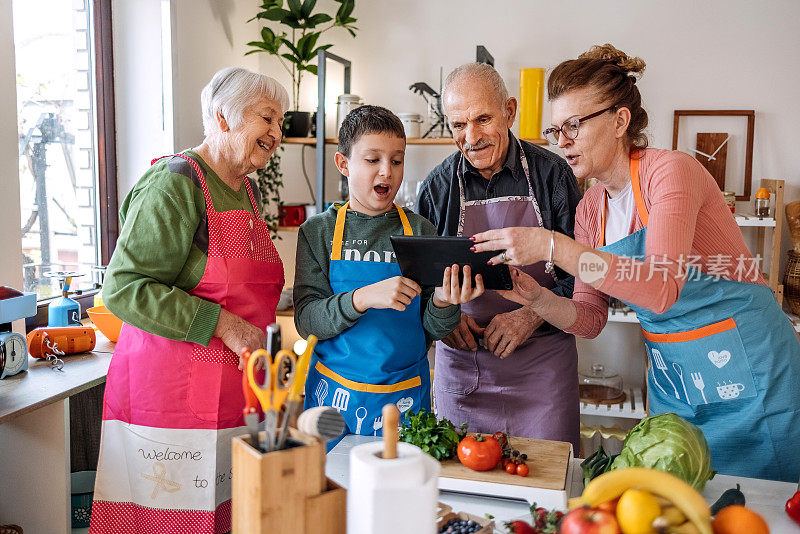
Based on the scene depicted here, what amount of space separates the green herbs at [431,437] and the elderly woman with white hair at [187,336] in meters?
0.50

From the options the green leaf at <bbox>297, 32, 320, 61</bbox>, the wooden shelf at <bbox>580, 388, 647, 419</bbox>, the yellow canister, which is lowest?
the wooden shelf at <bbox>580, 388, 647, 419</bbox>

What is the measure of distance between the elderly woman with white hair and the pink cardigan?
82 centimetres

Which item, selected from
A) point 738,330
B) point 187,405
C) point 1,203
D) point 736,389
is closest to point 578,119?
point 738,330

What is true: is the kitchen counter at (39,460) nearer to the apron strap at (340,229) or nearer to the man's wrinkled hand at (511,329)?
the apron strap at (340,229)

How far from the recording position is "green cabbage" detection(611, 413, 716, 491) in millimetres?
1165

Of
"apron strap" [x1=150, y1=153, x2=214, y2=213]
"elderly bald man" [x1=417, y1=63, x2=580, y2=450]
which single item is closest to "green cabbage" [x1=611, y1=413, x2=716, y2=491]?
"elderly bald man" [x1=417, y1=63, x2=580, y2=450]

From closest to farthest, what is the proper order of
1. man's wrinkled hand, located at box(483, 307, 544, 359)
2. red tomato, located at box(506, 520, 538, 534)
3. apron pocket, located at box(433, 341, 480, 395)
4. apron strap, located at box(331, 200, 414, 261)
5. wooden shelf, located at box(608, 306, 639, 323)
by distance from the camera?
1. red tomato, located at box(506, 520, 538, 534)
2. apron strap, located at box(331, 200, 414, 261)
3. man's wrinkled hand, located at box(483, 307, 544, 359)
4. apron pocket, located at box(433, 341, 480, 395)
5. wooden shelf, located at box(608, 306, 639, 323)

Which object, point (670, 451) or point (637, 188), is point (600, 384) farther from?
point (670, 451)

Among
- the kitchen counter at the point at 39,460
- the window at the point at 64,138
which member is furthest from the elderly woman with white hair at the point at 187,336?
the window at the point at 64,138

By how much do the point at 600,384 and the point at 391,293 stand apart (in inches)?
80.7

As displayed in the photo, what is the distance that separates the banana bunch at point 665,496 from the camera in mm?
897

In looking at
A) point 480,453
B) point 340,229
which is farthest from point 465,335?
point 480,453

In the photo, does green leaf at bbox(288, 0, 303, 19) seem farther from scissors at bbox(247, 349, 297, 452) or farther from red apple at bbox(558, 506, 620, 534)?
red apple at bbox(558, 506, 620, 534)

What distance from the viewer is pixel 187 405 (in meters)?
1.65
